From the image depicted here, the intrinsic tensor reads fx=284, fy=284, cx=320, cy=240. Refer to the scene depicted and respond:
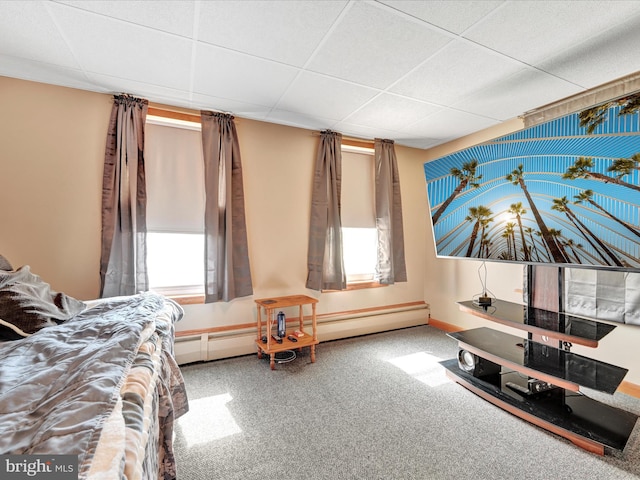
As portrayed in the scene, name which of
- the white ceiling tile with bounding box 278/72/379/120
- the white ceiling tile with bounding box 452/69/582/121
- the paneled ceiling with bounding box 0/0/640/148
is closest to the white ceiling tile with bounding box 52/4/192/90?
the paneled ceiling with bounding box 0/0/640/148

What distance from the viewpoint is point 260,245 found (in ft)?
9.97

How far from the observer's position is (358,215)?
3.57 metres

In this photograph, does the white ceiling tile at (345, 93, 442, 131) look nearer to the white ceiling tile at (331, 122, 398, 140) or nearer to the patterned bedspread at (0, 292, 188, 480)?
the white ceiling tile at (331, 122, 398, 140)

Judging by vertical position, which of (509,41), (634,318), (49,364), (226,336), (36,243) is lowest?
(226,336)

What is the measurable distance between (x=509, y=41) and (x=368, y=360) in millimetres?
2734

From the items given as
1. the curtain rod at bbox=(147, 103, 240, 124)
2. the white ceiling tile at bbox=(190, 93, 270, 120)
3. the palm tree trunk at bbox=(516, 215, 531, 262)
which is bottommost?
the palm tree trunk at bbox=(516, 215, 531, 262)

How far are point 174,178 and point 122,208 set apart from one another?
1.73 ft

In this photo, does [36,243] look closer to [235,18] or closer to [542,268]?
[235,18]

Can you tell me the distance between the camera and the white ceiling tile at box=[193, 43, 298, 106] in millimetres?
1915

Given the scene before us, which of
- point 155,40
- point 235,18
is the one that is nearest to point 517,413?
point 235,18

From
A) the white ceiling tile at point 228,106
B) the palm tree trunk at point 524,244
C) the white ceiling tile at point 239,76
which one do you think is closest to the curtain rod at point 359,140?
the white ceiling tile at point 228,106

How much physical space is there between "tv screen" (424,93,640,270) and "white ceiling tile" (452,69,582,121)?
48 centimetres

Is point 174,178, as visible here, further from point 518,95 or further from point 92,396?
point 518,95

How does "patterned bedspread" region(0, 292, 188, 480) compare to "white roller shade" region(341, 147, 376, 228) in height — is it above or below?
below
